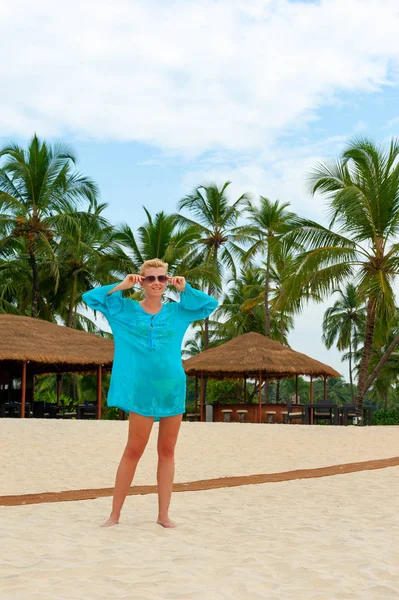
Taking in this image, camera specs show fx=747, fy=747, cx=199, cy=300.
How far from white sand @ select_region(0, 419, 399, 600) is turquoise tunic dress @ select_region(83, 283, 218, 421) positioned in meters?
0.82

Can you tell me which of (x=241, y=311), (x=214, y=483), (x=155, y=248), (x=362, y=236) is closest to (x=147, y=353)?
(x=214, y=483)

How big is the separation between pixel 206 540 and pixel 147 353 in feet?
Answer: 3.93

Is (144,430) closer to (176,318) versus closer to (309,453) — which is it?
(176,318)

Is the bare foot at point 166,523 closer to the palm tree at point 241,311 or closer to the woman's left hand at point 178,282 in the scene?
the woman's left hand at point 178,282

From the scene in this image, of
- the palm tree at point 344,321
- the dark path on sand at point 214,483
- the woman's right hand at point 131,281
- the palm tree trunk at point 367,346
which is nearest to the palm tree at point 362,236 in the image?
the palm tree trunk at point 367,346

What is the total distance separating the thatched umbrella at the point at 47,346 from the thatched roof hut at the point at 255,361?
2884mm

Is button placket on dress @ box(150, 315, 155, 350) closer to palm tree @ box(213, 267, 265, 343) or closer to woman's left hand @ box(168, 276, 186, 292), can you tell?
woman's left hand @ box(168, 276, 186, 292)

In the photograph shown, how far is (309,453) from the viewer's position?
1197cm

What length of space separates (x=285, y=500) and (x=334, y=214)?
486 inches

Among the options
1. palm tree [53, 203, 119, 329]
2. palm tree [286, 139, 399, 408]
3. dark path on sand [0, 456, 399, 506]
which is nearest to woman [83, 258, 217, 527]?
dark path on sand [0, 456, 399, 506]

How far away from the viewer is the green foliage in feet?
82.8

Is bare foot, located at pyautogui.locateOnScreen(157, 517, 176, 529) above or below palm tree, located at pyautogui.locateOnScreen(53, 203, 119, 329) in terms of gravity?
below

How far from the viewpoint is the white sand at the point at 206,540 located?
340 cm

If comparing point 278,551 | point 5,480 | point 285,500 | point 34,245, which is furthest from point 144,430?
point 34,245
